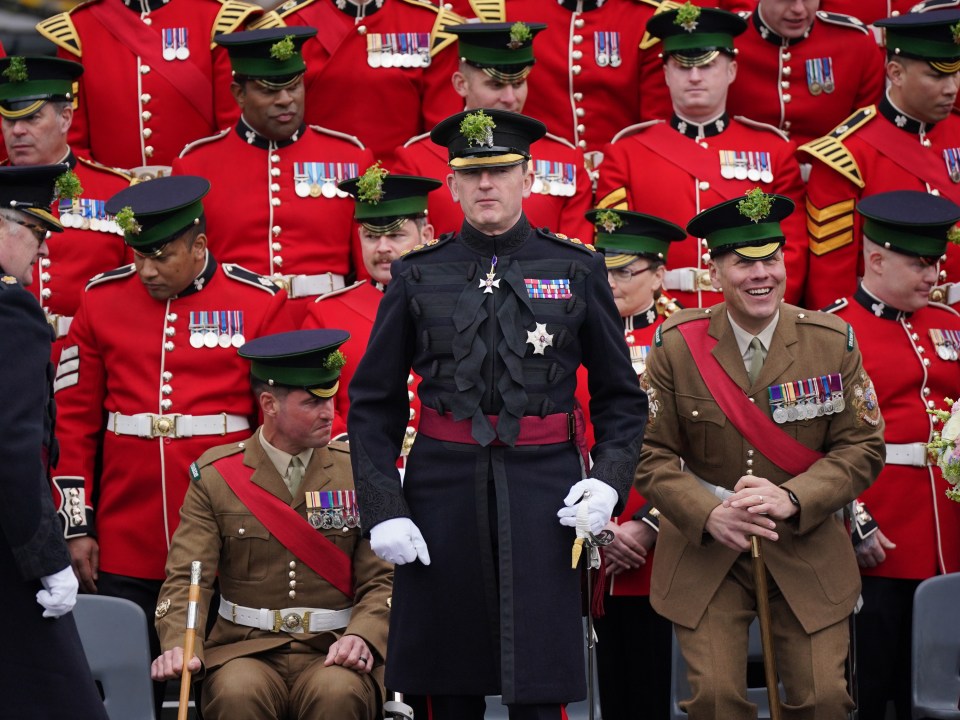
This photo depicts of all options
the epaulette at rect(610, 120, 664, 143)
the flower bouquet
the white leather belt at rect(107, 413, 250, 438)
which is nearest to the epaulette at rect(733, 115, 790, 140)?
the epaulette at rect(610, 120, 664, 143)

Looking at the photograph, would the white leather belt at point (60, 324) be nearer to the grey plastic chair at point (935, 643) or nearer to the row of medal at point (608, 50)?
the row of medal at point (608, 50)

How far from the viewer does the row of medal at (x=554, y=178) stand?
690 cm

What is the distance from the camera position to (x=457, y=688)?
14.6 ft

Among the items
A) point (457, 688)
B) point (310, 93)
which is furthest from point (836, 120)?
point (457, 688)

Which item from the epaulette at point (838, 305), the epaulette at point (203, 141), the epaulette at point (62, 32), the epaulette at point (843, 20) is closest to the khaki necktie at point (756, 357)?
the epaulette at point (838, 305)

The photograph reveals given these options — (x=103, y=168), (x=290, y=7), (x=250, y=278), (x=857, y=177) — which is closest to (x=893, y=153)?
(x=857, y=177)

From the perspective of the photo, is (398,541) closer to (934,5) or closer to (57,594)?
(57,594)

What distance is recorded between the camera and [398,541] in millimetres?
4359

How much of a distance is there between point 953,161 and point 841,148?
505 millimetres

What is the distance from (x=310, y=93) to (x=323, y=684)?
3084mm

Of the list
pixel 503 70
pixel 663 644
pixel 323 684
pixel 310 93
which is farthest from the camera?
pixel 310 93

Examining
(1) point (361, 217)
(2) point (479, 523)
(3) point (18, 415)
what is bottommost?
(2) point (479, 523)

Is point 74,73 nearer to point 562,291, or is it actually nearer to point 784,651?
point 562,291

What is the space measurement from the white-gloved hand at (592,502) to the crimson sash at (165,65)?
3.64 meters
